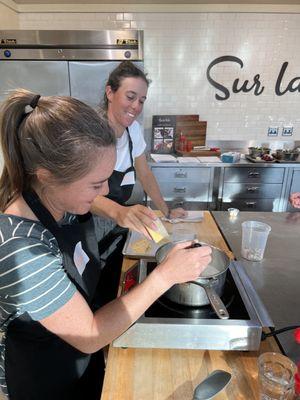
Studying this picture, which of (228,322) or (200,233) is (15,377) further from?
(200,233)

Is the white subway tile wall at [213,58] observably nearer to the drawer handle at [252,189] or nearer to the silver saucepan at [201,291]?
the drawer handle at [252,189]

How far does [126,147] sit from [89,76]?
1.34m

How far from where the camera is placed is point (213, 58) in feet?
11.3

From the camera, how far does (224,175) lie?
319 cm

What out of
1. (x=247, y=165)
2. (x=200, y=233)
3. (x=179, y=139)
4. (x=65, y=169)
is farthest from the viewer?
(x=179, y=139)

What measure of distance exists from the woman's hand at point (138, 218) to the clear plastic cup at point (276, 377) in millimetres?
579

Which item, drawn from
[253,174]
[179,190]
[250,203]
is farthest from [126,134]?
[250,203]

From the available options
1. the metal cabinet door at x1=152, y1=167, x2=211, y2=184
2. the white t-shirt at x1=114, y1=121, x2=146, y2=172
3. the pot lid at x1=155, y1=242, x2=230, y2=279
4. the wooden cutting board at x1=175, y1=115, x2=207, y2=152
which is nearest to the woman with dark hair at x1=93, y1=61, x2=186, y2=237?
the white t-shirt at x1=114, y1=121, x2=146, y2=172

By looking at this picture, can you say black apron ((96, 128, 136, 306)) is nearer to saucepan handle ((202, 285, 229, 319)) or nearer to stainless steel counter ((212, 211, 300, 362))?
stainless steel counter ((212, 211, 300, 362))

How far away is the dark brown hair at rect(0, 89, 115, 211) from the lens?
0.80 m

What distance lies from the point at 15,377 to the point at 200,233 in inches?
38.4

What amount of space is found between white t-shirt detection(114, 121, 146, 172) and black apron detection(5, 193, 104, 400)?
82 cm

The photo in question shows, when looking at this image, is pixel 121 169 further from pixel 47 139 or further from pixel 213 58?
pixel 213 58

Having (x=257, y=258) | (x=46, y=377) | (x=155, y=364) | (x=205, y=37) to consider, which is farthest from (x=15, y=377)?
(x=205, y=37)
